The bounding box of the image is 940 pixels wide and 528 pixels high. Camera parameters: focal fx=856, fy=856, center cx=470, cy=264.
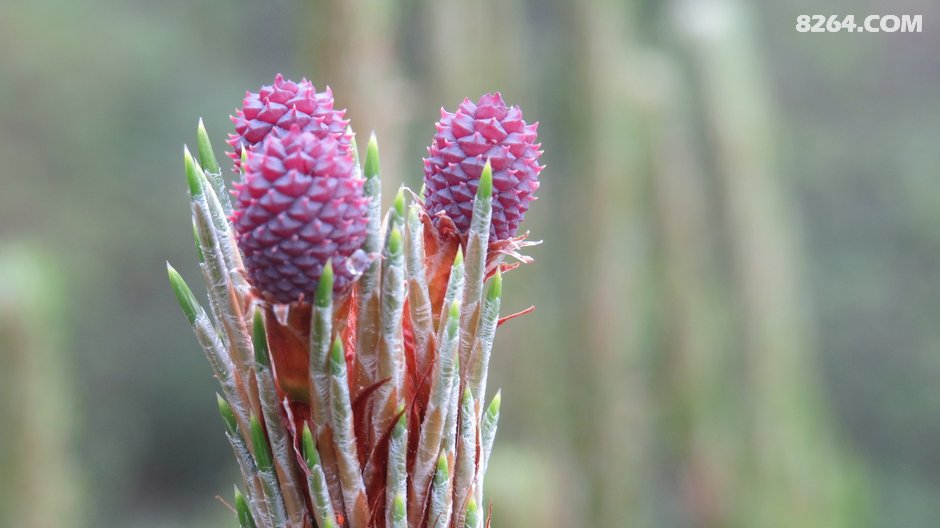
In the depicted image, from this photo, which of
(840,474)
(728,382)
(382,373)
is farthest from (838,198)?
(382,373)

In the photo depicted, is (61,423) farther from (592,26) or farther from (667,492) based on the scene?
(667,492)

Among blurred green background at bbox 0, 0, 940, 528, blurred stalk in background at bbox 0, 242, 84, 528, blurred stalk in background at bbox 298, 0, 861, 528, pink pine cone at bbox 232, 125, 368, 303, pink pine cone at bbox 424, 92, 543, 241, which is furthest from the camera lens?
blurred stalk in background at bbox 298, 0, 861, 528

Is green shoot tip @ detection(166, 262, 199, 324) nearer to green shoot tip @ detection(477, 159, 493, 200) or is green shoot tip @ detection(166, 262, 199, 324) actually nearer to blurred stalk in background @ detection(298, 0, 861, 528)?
green shoot tip @ detection(477, 159, 493, 200)

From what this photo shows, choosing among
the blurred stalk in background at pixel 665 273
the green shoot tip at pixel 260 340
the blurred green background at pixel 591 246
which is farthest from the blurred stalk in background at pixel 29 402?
the green shoot tip at pixel 260 340

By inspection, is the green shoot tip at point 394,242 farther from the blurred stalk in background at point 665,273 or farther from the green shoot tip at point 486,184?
the blurred stalk in background at point 665,273

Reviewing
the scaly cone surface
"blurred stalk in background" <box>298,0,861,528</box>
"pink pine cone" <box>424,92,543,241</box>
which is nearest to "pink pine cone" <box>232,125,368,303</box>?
the scaly cone surface

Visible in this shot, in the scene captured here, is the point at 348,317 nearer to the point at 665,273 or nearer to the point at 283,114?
the point at 283,114
